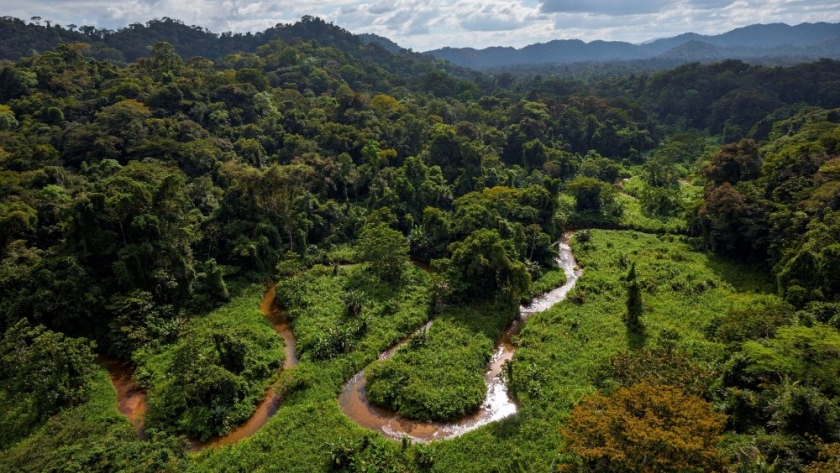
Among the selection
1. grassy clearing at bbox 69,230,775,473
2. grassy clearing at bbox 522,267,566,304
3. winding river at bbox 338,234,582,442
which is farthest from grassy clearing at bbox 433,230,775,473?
grassy clearing at bbox 522,267,566,304

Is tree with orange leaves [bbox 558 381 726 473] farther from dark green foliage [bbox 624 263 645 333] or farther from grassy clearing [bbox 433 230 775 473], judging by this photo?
dark green foliage [bbox 624 263 645 333]

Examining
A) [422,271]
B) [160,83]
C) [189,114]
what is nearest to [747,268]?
[422,271]

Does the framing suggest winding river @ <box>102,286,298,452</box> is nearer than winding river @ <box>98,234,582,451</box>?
Yes

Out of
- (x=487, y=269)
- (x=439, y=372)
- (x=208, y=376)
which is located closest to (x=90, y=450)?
(x=208, y=376)

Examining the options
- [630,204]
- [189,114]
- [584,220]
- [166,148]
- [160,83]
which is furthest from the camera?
[160,83]

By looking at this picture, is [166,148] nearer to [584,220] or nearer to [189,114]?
[189,114]
